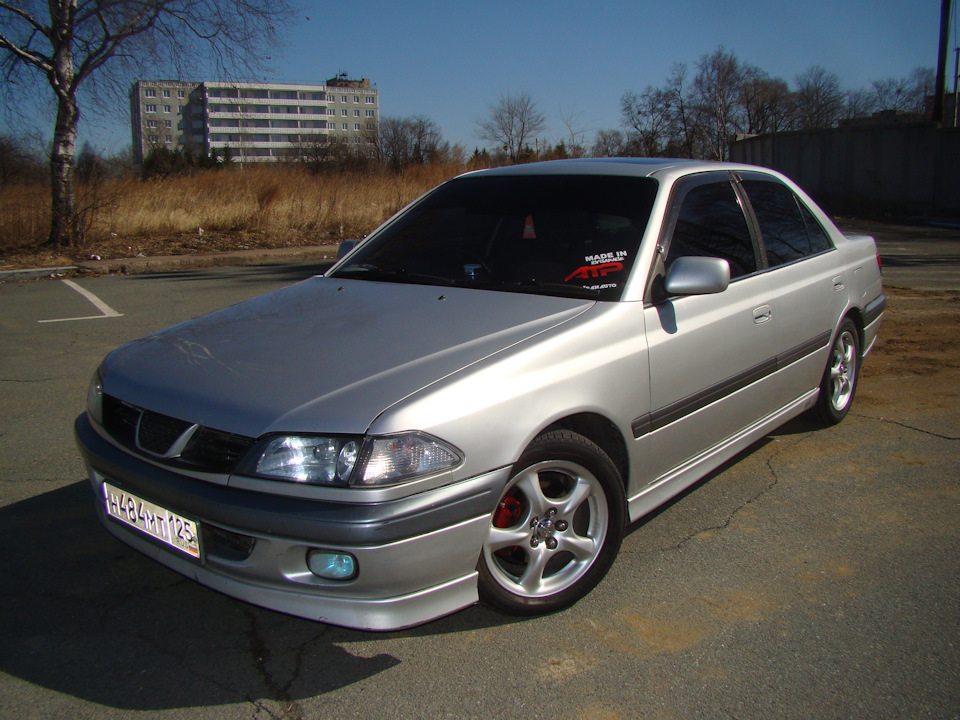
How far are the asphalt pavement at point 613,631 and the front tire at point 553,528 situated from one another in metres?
0.12

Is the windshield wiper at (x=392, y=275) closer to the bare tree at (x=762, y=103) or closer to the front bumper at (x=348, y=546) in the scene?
the front bumper at (x=348, y=546)

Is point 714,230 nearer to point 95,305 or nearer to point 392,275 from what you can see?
point 392,275

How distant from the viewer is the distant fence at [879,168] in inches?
928

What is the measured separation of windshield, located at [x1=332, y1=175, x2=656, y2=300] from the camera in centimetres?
325

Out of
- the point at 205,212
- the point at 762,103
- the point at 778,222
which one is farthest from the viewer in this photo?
the point at 762,103

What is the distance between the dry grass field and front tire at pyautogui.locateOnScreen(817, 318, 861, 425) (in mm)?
12588

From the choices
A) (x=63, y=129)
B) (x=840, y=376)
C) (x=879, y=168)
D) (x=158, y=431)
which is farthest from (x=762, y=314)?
(x=879, y=168)

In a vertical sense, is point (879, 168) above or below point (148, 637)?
above

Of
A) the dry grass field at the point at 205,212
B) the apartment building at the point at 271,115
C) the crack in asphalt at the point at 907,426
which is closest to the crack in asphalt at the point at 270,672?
the crack in asphalt at the point at 907,426

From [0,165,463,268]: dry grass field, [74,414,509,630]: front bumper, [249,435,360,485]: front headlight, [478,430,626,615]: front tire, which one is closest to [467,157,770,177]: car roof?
[478,430,626,615]: front tire

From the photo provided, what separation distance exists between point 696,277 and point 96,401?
7.60 feet

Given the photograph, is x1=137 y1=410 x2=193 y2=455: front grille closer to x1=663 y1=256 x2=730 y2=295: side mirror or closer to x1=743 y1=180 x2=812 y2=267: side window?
x1=663 y1=256 x2=730 y2=295: side mirror

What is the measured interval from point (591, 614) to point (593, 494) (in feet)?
1.39

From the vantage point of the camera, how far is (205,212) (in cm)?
1666
